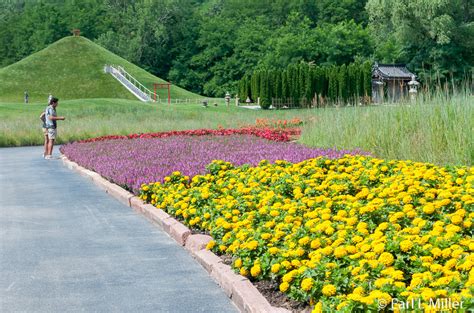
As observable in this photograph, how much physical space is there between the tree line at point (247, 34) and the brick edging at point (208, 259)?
1928 inches

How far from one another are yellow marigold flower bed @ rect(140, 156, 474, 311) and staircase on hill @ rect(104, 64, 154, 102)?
58.5 m

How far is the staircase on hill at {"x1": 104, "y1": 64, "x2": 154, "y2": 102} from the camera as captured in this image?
6844 centimetres

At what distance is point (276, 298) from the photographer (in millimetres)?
5105

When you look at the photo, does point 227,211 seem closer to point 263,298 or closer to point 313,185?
point 313,185

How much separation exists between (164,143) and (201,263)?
10800mm

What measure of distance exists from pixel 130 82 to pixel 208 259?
218 ft

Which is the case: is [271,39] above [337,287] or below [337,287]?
above

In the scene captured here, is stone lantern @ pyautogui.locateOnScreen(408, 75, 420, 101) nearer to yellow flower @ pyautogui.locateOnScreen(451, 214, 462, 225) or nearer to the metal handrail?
yellow flower @ pyautogui.locateOnScreen(451, 214, 462, 225)

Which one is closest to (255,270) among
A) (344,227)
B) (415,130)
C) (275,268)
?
(275,268)

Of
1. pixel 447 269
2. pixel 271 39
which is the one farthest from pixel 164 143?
pixel 271 39

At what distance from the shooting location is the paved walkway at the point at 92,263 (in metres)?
5.40

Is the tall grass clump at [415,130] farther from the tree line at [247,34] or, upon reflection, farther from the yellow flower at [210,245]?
the tree line at [247,34]

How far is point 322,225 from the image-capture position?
5.84 meters

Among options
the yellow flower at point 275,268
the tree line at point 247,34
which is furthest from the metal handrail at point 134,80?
the yellow flower at point 275,268
